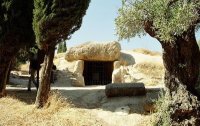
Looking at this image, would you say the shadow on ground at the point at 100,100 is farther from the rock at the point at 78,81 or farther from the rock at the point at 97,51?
the rock at the point at 97,51

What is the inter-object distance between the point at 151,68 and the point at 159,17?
16933 millimetres

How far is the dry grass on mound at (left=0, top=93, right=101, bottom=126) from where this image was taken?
44.6 feet

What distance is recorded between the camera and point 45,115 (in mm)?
14500

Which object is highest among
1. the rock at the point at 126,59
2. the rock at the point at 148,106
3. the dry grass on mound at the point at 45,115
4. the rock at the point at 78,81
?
the rock at the point at 126,59

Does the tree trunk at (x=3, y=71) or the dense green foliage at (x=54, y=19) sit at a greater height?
the dense green foliage at (x=54, y=19)

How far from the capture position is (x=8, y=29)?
1791cm

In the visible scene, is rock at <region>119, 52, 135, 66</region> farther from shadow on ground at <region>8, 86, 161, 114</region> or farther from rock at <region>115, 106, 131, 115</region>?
rock at <region>115, 106, 131, 115</region>

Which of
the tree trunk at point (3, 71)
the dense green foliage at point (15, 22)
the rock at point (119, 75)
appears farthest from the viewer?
the rock at point (119, 75)

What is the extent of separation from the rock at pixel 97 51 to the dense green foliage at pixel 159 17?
16406 millimetres

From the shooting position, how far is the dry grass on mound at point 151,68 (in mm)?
25802

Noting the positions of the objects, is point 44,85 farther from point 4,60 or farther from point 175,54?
point 175,54

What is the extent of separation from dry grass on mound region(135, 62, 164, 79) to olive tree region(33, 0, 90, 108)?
10.8 meters

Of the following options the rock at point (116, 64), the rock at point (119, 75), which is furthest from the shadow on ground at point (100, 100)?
the rock at point (116, 64)

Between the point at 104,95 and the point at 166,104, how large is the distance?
6150 millimetres
